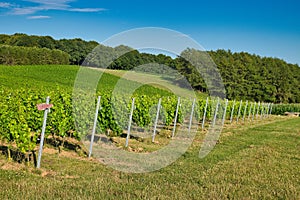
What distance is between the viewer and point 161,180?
7.03 meters

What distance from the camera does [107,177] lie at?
703 centimetres

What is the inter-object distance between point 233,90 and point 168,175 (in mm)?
65091

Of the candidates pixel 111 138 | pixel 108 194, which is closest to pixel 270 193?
pixel 108 194

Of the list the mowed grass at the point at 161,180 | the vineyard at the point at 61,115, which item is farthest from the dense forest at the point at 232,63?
the mowed grass at the point at 161,180

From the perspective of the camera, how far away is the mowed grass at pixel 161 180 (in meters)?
5.89

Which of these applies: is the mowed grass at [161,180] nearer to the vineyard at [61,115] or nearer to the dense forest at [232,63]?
the vineyard at [61,115]

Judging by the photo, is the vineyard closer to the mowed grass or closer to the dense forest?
the mowed grass

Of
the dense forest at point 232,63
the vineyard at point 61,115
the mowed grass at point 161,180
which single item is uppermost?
the dense forest at point 232,63

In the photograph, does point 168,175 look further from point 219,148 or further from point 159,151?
point 219,148

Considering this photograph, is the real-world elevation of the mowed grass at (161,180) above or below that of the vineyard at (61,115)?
below

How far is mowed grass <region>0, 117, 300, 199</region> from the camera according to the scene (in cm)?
589

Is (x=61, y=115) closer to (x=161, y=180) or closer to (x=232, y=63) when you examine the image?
(x=161, y=180)

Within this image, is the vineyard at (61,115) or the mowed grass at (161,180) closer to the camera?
the mowed grass at (161,180)

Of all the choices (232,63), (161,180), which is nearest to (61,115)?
(161,180)
